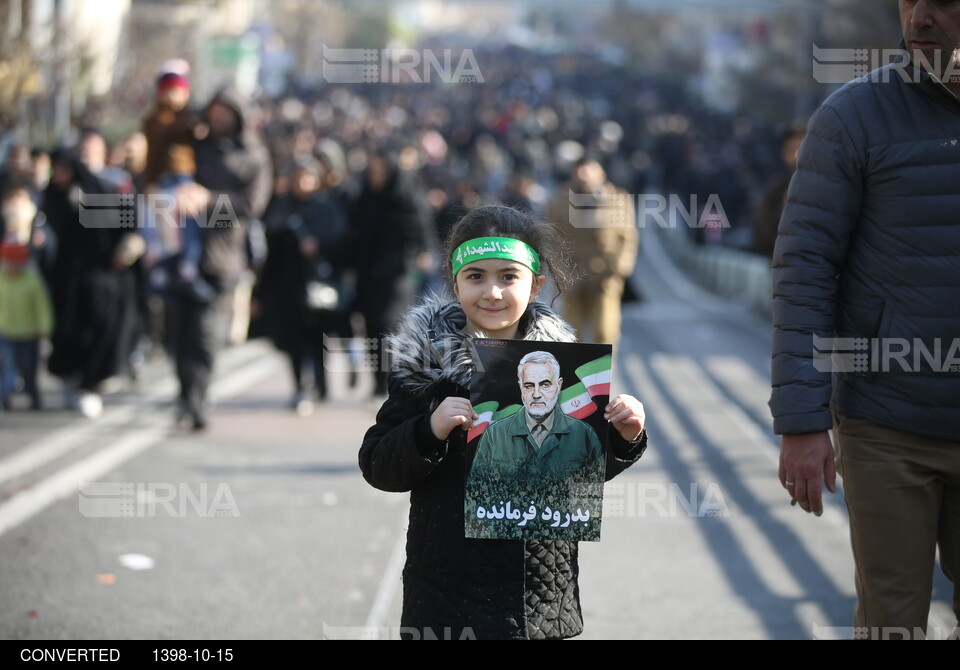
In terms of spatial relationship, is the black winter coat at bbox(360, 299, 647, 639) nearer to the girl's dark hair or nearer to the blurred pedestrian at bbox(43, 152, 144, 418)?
the girl's dark hair

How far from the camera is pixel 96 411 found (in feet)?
33.6

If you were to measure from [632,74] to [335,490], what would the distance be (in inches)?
3741

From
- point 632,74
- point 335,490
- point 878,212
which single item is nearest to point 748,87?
point 632,74

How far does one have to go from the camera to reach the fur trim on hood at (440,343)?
3.36 meters

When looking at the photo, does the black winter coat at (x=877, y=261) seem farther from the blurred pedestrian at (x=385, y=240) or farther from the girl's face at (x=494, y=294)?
the blurred pedestrian at (x=385, y=240)

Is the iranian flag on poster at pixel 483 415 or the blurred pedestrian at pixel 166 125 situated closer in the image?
the iranian flag on poster at pixel 483 415

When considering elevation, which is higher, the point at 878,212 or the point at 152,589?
the point at 878,212

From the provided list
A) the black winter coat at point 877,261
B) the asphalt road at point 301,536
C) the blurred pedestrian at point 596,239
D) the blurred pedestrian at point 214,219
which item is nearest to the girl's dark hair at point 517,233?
the black winter coat at point 877,261

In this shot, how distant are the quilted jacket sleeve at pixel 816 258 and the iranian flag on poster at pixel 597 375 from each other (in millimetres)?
562

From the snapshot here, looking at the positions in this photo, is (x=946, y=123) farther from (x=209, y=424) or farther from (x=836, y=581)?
(x=209, y=424)

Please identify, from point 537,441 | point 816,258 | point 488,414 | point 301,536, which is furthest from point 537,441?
point 301,536

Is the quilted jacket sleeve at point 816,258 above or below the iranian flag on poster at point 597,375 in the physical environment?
above

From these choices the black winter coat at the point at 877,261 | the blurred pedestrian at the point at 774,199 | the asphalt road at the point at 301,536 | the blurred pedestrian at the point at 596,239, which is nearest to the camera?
the black winter coat at the point at 877,261

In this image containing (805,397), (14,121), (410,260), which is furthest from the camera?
(14,121)
